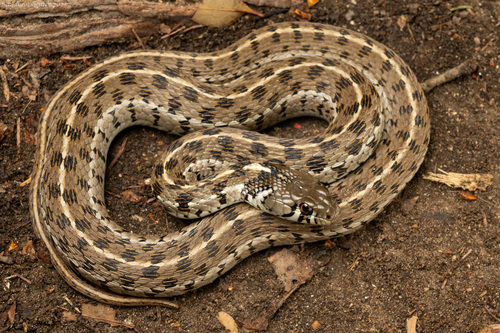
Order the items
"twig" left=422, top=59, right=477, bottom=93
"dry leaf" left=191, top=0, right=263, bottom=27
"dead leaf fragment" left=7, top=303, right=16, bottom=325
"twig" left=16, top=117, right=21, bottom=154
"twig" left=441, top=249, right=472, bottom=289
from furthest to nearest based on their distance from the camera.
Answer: "dry leaf" left=191, top=0, right=263, bottom=27 < "twig" left=422, top=59, right=477, bottom=93 < "twig" left=16, top=117, right=21, bottom=154 < "twig" left=441, top=249, right=472, bottom=289 < "dead leaf fragment" left=7, top=303, right=16, bottom=325

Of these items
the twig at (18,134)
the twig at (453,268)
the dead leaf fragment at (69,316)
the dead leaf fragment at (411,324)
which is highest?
the twig at (18,134)

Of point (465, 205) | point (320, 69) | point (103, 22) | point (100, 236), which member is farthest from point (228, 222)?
point (103, 22)

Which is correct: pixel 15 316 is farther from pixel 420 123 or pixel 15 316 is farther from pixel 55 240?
pixel 420 123

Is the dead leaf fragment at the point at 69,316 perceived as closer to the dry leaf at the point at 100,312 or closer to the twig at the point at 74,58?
the dry leaf at the point at 100,312

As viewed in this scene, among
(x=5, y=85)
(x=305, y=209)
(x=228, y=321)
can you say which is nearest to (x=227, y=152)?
(x=305, y=209)

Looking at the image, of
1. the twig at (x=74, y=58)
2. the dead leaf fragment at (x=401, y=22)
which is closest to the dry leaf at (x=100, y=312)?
the twig at (x=74, y=58)

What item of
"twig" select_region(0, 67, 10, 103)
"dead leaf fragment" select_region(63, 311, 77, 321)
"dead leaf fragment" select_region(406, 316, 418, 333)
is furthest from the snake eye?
"twig" select_region(0, 67, 10, 103)

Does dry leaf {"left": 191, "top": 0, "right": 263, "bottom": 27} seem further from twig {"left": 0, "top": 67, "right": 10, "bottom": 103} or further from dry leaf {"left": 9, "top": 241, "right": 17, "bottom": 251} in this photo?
Result: dry leaf {"left": 9, "top": 241, "right": 17, "bottom": 251}
